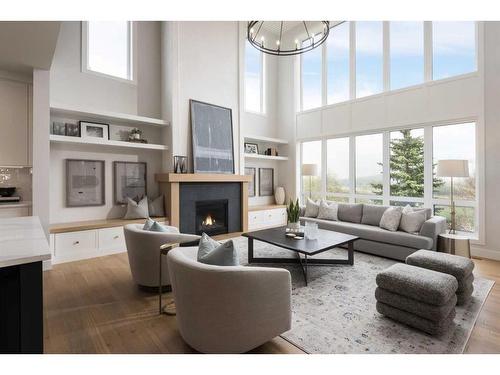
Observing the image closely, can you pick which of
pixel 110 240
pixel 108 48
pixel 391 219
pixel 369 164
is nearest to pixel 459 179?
pixel 391 219

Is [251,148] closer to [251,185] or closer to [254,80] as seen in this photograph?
[251,185]

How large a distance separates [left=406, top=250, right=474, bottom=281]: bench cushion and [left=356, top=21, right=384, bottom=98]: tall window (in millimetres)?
3879

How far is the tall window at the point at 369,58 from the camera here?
541cm

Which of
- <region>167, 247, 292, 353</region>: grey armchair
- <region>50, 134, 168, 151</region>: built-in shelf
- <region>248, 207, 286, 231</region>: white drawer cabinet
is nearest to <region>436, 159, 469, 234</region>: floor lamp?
<region>167, 247, 292, 353</region>: grey armchair

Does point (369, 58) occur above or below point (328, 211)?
above

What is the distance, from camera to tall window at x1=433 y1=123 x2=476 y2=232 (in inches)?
168

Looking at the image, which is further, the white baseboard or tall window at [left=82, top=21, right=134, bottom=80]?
tall window at [left=82, top=21, right=134, bottom=80]

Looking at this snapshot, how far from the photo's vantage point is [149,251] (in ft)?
8.86

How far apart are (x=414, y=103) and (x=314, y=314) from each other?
4.39 meters

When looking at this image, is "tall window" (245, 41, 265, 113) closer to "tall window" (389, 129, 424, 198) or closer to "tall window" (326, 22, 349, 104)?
"tall window" (326, 22, 349, 104)

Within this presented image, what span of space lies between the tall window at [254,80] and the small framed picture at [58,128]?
4.14 metres

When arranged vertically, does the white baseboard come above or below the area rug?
above

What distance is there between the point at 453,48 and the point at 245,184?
4.41m
